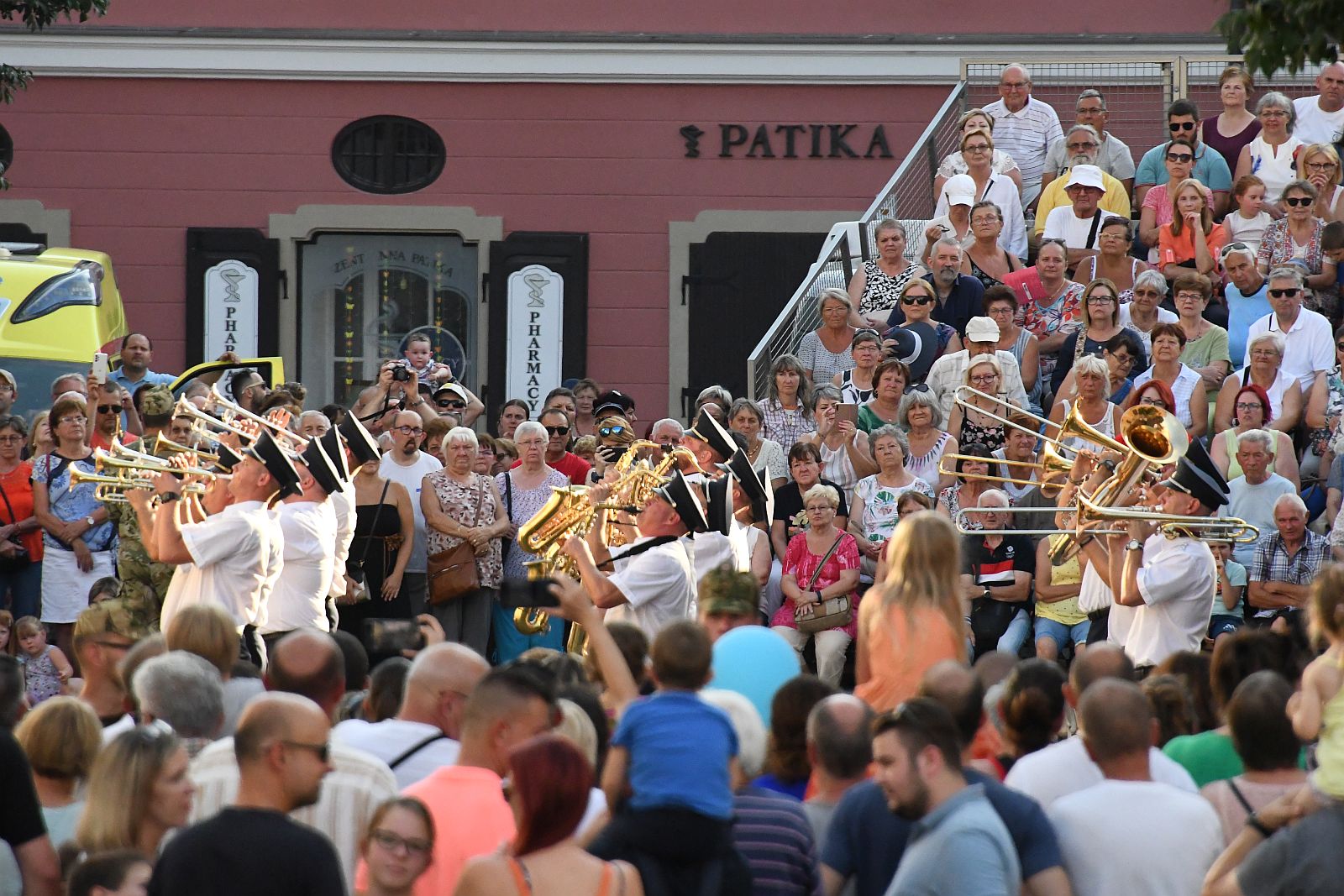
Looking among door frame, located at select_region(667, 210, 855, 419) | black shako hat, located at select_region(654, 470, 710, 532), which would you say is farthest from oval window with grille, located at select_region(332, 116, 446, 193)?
black shako hat, located at select_region(654, 470, 710, 532)

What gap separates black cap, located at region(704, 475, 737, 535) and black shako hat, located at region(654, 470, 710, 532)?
420 mm

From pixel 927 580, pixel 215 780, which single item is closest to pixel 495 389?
pixel 927 580

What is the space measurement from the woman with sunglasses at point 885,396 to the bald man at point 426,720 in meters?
7.48

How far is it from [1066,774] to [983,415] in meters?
7.19

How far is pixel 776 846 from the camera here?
5309mm

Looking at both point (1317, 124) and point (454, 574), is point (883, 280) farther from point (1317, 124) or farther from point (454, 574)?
point (454, 574)

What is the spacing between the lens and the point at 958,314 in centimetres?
1405

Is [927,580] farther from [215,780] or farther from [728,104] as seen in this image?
[728,104]

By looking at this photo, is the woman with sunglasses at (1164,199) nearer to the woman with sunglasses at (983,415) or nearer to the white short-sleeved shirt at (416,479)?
the woman with sunglasses at (983,415)

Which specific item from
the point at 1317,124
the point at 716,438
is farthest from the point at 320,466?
the point at 1317,124

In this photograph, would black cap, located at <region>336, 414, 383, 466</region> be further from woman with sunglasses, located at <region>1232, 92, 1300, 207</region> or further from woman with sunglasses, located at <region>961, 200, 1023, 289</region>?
woman with sunglasses, located at <region>1232, 92, 1300, 207</region>

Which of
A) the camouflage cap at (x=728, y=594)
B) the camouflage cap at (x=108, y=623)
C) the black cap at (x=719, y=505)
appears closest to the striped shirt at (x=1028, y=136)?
the black cap at (x=719, y=505)

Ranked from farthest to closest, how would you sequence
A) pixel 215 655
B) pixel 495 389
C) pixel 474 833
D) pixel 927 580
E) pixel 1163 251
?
1. pixel 495 389
2. pixel 1163 251
3. pixel 927 580
4. pixel 215 655
5. pixel 474 833

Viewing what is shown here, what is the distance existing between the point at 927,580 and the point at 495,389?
13.1m
